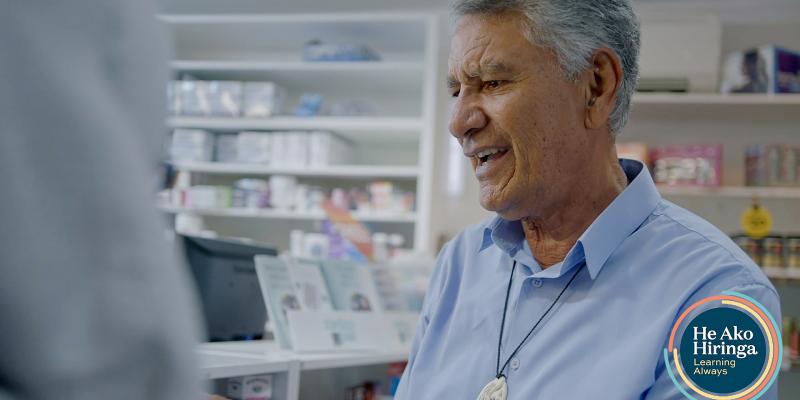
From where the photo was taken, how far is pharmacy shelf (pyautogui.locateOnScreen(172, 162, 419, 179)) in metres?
4.86

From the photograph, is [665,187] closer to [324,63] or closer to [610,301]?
[324,63]

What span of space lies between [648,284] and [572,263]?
0.13 m

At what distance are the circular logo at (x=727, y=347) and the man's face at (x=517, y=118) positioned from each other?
1.09ft

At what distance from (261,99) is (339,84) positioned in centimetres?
58

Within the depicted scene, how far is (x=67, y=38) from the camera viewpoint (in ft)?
0.97

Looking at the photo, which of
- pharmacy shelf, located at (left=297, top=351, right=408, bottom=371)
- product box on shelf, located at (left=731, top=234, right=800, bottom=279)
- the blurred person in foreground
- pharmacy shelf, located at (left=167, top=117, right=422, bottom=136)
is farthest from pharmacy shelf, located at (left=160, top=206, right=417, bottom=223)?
the blurred person in foreground

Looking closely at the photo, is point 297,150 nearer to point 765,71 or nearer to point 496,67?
point 765,71

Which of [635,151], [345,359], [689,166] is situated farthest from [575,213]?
[689,166]

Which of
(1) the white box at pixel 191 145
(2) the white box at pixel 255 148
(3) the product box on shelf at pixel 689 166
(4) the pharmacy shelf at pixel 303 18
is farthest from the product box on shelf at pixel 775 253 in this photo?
(1) the white box at pixel 191 145

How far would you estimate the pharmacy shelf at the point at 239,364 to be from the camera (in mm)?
1579

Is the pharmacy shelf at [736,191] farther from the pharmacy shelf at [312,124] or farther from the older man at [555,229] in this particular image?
the older man at [555,229]

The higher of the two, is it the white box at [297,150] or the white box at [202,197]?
the white box at [297,150]

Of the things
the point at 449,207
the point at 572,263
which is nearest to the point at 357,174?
the point at 449,207

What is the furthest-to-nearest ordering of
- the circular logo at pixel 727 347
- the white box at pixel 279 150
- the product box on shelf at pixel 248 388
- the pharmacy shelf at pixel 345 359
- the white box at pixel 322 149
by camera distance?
the white box at pixel 279 150
the white box at pixel 322 149
the pharmacy shelf at pixel 345 359
the product box on shelf at pixel 248 388
the circular logo at pixel 727 347
